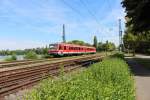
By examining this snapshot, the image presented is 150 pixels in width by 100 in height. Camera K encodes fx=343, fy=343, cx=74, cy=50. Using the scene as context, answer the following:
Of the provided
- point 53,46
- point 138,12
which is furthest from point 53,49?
point 138,12

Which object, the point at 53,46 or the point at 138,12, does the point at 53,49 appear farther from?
the point at 138,12

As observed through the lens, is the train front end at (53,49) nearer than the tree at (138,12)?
No

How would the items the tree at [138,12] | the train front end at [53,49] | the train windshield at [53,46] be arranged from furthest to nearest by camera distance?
the train windshield at [53,46] < the train front end at [53,49] < the tree at [138,12]

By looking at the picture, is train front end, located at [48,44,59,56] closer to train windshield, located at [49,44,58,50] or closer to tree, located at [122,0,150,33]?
train windshield, located at [49,44,58,50]

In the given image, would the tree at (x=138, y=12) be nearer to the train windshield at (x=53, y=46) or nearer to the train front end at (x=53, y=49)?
the train front end at (x=53, y=49)

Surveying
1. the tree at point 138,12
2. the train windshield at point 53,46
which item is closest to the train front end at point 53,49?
the train windshield at point 53,46

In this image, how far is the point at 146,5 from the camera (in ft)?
98.7

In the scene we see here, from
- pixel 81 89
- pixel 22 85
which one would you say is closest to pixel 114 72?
pixel 81 89

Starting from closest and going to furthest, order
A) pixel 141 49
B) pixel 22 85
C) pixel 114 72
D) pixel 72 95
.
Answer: pixel 72 95 < pixel 114 72 < pixel 22 85 < pixel 141 49

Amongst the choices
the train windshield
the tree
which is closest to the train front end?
the train windshield

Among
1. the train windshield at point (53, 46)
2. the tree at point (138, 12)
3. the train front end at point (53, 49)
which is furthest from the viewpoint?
the train windshield at point (53, 46)

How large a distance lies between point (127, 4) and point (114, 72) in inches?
982

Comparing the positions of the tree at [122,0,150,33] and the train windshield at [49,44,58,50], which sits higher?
the tree at [122,0,150,33]

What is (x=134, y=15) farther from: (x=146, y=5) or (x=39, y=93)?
(x=39, y=93)
